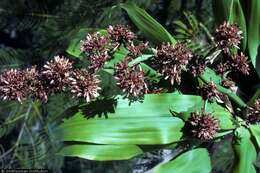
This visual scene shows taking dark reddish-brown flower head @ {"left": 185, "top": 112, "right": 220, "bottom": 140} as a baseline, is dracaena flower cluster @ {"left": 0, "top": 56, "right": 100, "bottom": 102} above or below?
above

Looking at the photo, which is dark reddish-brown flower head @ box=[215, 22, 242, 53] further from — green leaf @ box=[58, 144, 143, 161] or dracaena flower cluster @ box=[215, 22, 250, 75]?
green leaf @ box=[58, 144, 143, 161]

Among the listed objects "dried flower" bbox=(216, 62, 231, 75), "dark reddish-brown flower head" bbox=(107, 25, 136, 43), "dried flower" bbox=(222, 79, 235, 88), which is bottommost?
"dried flower" bbox=(222, 79, 235, 88)

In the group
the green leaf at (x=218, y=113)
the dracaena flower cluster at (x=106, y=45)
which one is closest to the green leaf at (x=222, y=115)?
the green leaf at (x=218, y=113)

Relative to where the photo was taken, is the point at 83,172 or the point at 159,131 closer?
the point at 159,131

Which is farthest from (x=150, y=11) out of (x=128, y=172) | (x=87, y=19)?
(x=128, y=172)

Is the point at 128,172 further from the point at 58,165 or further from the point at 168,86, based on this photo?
the point at 168,86

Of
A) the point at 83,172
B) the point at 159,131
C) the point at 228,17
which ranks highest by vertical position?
the point at 228,17

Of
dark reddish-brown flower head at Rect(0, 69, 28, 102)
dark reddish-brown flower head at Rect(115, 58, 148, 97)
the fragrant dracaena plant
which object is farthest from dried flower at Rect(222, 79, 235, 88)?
dark reddish-brown flower head at Rect(0, 69, 28, 102)
